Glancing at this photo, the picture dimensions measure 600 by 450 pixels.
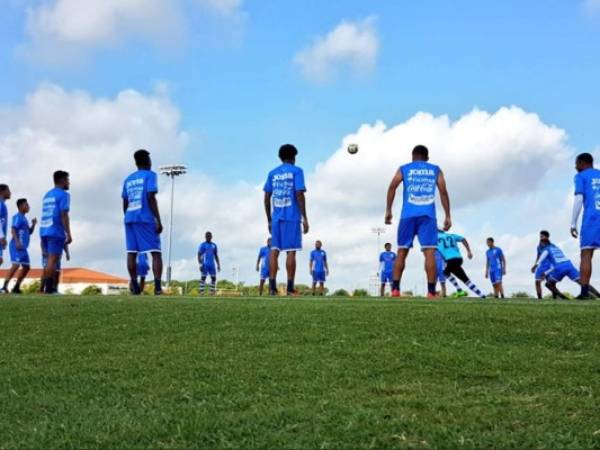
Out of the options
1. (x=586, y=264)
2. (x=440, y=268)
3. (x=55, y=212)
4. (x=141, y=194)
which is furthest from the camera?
(x=440, y=268)

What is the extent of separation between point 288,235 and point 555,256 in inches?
315

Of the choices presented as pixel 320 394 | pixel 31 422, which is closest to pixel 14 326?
pixel 31 422

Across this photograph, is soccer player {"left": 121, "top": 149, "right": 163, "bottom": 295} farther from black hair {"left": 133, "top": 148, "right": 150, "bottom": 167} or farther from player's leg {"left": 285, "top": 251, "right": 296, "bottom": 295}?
player's leg {"left": 285, "top": 251, "right": 296, "bottom": 295}

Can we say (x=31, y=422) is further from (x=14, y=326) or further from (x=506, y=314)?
(x=506, y=314)

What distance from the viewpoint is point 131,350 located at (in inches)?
239

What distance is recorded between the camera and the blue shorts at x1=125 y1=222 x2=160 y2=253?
12.3 meters

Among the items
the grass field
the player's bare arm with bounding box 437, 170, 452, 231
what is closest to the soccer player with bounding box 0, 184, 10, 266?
the grass field

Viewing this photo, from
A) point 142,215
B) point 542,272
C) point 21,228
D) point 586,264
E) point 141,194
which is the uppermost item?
point 141,194

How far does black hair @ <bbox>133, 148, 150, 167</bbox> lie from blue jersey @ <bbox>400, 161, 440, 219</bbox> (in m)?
4.78

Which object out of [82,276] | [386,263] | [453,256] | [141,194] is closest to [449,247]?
[453,256]

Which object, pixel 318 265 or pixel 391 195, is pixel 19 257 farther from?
pixel 318 265

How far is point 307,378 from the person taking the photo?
4.81m

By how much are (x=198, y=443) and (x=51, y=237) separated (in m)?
10.8

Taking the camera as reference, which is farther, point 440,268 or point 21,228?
point 440,268
